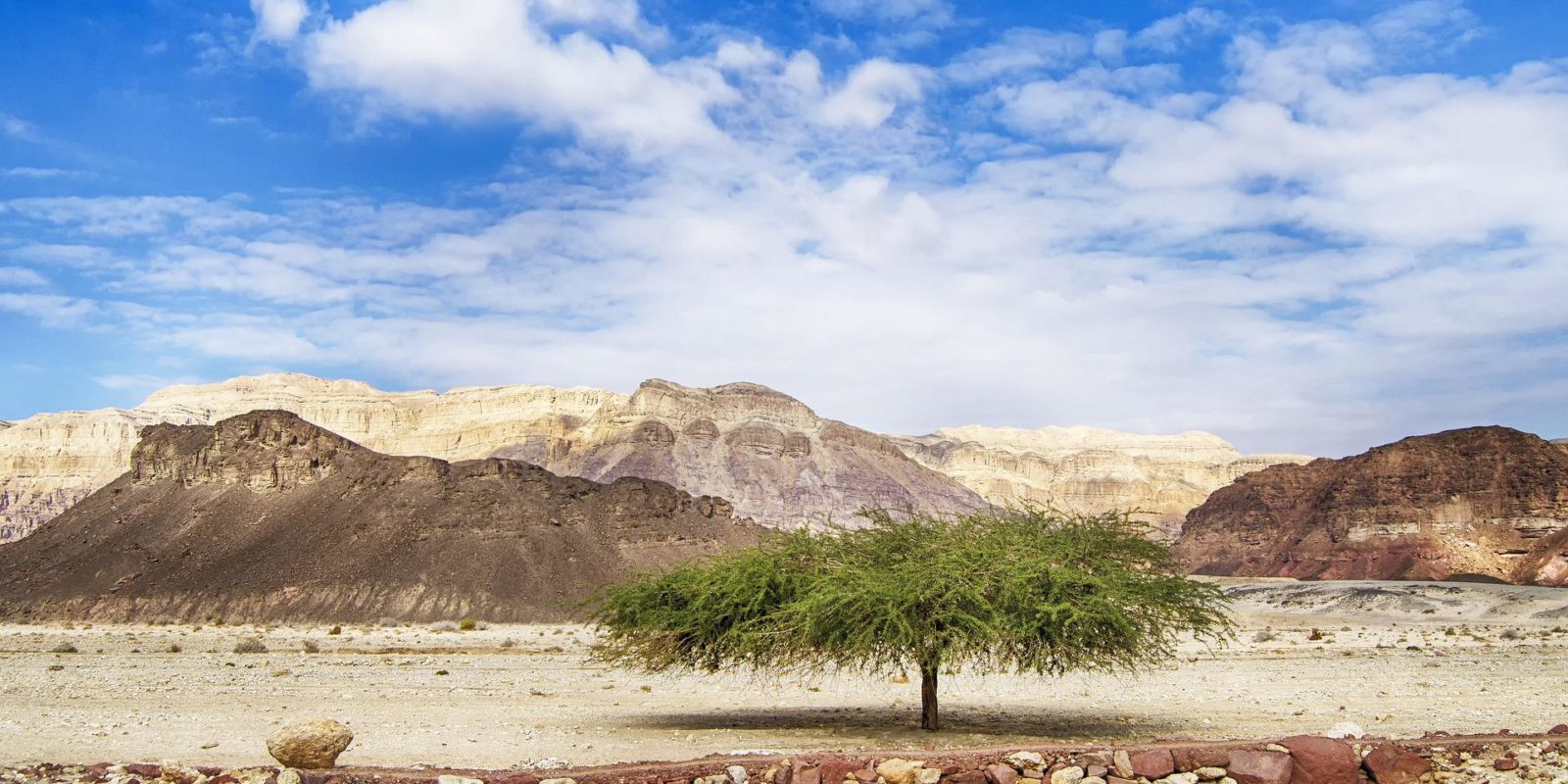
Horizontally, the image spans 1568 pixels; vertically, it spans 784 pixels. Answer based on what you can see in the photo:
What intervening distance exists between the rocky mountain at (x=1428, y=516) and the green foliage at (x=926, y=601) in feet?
353

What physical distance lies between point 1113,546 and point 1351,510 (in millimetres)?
130589

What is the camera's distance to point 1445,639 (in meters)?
61.2

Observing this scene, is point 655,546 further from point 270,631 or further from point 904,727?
point 904,727

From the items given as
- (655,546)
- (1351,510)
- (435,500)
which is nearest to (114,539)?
(435,500)

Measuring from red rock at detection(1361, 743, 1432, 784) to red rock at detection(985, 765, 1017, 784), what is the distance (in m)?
4.57

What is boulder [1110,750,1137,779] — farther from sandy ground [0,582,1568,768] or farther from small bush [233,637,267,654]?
small bush [233,637,267,654]

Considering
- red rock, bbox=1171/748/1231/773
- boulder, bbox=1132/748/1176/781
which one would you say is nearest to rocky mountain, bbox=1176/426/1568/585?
red rock, bbox=1171/748/1231/773

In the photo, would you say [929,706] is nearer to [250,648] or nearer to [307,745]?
[307,745]

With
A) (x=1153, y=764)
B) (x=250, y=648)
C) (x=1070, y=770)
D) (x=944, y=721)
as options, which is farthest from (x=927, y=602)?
(x=250, y=648)

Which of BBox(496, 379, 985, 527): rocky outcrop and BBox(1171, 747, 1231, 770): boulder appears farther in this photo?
BBox(496, 379, 985, 527): rocky outcrop

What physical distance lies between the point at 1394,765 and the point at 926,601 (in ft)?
26.0

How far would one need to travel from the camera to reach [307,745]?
1531cm

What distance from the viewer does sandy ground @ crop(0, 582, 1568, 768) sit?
69.0ft

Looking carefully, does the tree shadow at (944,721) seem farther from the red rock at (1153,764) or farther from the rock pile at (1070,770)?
the red rock at (1153,764)
